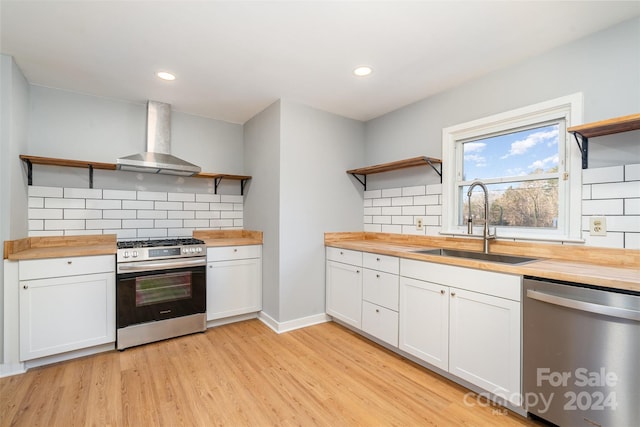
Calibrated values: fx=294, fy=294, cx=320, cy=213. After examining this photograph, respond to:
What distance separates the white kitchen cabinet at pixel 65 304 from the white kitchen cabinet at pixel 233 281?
84 cm

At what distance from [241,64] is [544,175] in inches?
95.6

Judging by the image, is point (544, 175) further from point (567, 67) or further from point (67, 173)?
point (67, 173)

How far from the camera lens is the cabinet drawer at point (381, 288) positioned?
2443 millimetres

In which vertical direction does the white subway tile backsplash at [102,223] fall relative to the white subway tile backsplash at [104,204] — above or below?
below

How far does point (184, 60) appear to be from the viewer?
88.0 inches

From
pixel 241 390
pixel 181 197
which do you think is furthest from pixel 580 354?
pixel 181 197

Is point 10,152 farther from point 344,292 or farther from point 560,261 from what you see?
point 560,261

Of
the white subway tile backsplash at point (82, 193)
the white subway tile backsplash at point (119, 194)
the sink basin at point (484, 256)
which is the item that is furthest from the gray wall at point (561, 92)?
the white subway tile backsplash at point (82, 193)

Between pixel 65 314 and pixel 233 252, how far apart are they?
1.41 metres

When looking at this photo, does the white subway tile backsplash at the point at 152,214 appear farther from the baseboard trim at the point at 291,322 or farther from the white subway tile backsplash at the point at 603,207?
the white subway tile backsplash at the point at 603,207

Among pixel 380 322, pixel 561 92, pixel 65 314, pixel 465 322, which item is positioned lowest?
pixel 380 322

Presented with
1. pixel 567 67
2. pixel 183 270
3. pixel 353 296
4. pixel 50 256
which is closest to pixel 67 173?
pixel 50 256

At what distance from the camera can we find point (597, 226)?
6.02ft

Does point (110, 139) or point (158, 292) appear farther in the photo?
point (110, 139)
